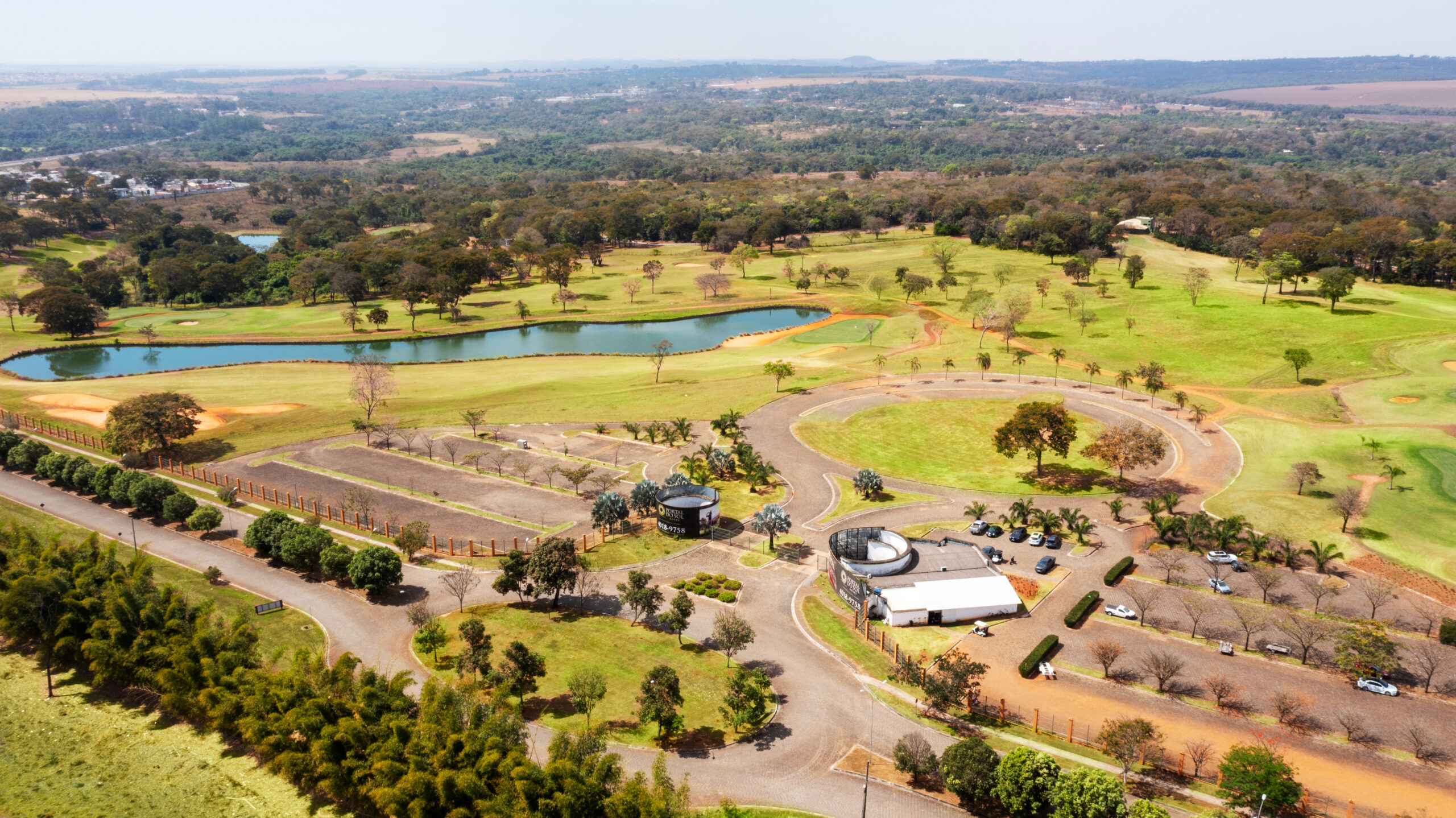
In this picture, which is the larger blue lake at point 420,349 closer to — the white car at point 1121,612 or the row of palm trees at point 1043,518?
the row of palm trees at point 1043,518

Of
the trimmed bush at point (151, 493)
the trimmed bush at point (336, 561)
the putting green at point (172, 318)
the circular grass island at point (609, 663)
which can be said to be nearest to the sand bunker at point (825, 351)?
the circular grass island at point (609, 663)

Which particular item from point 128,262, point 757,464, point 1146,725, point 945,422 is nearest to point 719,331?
point 945,422

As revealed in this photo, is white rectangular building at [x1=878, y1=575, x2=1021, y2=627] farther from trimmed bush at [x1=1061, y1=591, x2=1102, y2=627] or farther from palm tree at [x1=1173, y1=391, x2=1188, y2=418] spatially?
palm tree at [x1=1173, y1=391, x2=1188, y2=418]

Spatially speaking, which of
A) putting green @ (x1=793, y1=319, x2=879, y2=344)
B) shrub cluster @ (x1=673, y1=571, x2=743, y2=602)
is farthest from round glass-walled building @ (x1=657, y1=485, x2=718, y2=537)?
putting green @ (x1=793, y1=319, x2=879, y2=344)

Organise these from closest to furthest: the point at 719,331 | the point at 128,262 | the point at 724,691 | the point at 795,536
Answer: the point at 724,691 < the point at 795,536 < the point at 719,331 < the point at 128,262

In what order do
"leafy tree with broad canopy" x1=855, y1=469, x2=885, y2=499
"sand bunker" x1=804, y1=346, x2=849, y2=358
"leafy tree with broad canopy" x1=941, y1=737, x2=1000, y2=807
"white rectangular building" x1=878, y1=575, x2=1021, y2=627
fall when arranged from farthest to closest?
"sand bunker" x1=804, y1=346, x2=849, y2=358 → "leafy tree with broad canopy" x1=855, y1=469, x2=885, y2=499 → "white rectangular building" x1=878, y1=575, x2=1021, y2=627 → "leafy tree with broad canopy" x1=941, y1=737, x2=1000, y2=807

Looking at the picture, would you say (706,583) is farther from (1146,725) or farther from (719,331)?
(719,331)

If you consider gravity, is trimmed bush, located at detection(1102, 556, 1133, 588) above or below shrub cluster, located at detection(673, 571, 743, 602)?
above
